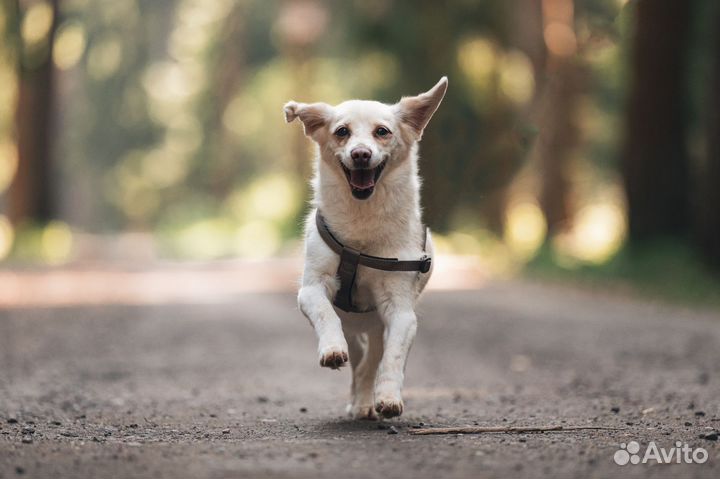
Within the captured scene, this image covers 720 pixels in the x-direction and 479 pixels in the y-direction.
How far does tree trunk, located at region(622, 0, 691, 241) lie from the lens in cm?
1902

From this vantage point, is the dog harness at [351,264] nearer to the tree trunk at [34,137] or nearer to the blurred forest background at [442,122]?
the blurred forest background at [442,122]

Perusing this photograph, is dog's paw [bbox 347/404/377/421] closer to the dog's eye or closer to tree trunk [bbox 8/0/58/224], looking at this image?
the dog's eye

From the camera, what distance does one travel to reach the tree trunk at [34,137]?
97.0 feet

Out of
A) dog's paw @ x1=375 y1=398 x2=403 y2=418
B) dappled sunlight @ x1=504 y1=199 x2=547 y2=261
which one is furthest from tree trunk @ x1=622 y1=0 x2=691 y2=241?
dog's paw @ x1=375 y1=398 x2=403 y2=418

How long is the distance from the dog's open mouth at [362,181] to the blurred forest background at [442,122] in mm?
1950

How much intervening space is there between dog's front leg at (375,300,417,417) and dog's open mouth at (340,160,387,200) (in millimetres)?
642

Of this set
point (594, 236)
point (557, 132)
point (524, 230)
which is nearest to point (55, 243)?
point (557, 132)

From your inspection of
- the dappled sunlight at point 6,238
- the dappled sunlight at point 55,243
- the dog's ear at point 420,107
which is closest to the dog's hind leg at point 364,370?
the dog's ear at point 420,107

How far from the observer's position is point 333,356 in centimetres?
525

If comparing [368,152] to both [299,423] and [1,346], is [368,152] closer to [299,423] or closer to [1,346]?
[299,423]

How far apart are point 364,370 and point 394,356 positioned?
98 centimetres

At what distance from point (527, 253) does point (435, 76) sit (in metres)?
6.65

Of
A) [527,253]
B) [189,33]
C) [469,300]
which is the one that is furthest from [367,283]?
[189,33]

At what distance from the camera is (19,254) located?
2712 cm
